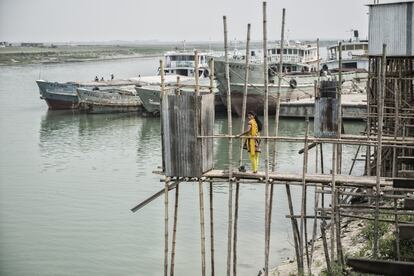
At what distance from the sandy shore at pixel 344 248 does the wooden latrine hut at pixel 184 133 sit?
368 cm

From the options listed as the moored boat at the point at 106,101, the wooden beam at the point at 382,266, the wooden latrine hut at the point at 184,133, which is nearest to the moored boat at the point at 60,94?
the moored boat at the point at 106,101

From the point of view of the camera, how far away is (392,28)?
16.0m

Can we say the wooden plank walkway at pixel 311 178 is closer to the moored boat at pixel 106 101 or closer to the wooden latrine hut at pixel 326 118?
the wooden latrine hut at pixel 326 118

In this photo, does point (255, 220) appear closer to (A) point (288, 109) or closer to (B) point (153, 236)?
(B) point (153, 236)

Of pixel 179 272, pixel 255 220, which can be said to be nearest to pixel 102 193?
pixel 255 220

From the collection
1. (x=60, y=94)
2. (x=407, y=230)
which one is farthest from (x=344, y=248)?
(x=60, y=94)

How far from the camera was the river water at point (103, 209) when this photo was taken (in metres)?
15.6

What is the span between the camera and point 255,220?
59.9ft

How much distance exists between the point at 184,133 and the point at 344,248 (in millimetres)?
5121

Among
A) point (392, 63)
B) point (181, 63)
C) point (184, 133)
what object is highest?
point (392, 63)

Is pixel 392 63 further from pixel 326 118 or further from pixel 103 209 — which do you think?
pixel 103 209

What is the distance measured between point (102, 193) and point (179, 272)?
813 centimetres

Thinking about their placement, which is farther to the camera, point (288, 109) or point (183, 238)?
point (288, 109)

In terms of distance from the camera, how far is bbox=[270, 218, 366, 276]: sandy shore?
13422 mm
